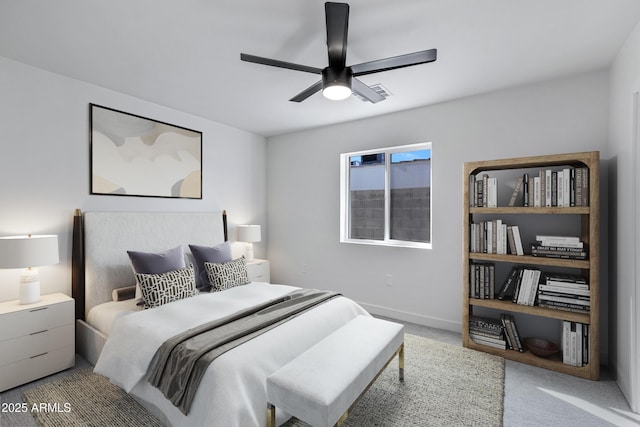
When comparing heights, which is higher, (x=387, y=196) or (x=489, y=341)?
(x=387, y=196)

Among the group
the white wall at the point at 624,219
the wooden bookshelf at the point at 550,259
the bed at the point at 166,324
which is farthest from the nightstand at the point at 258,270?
the white wall at the point at 624,219

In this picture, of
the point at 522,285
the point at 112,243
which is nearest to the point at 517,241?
the point at 522,285

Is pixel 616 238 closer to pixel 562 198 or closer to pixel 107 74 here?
pixel 562 198

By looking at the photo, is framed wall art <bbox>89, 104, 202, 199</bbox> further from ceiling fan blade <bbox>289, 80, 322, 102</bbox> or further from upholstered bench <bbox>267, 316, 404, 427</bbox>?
upholstered bench <bbox>267, 316, 404, 427</bbox>

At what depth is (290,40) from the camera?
218cm

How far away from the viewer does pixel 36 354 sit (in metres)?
2.33

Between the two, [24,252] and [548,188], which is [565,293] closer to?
[548,188]

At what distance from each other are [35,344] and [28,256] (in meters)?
0.69

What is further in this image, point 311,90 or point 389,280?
point 389,280

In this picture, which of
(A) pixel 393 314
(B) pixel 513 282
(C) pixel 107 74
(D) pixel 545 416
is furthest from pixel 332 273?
(C) pixel 107 74

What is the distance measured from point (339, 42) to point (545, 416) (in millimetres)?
2692

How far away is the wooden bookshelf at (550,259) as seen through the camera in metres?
2.32

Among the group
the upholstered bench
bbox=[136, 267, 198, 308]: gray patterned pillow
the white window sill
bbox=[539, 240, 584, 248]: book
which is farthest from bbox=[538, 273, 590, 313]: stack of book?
bbox=[136, 267, 198, 308]: gray patterned pillow

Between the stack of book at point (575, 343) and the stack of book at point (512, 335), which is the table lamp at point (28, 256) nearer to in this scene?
the stack of book at point (512, 335)
